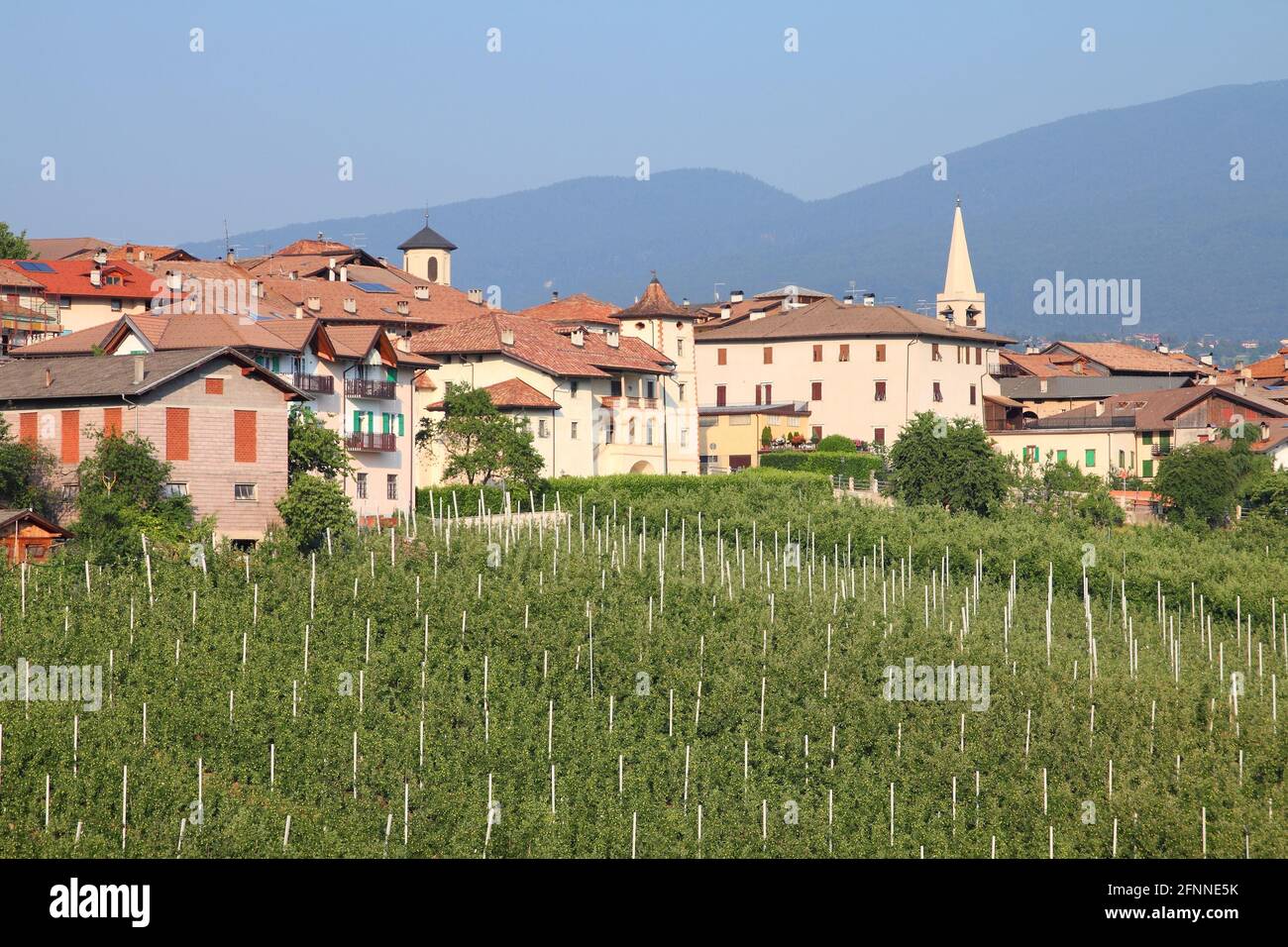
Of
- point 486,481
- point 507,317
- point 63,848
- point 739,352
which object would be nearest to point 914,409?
point 739,352

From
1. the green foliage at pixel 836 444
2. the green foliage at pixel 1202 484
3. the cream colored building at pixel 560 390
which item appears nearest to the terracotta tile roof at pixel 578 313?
the cream colored building at pixel 560 390

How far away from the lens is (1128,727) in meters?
40.9

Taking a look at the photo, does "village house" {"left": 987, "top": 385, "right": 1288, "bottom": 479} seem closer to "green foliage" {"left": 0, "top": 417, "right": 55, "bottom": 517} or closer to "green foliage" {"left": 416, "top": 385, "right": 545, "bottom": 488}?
"green foliage" {"left": 416, "top": 385, "right": 545, "bottom": 488}

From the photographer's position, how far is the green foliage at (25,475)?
154 ft

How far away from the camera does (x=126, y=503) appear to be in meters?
46.9

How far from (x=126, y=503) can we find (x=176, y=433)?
3.37 meters

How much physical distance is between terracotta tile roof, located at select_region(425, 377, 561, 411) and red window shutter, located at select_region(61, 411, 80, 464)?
2131 centimetres

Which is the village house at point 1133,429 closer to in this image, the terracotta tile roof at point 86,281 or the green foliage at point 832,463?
the green foliage at point 832,463

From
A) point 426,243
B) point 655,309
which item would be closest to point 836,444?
point 655,309

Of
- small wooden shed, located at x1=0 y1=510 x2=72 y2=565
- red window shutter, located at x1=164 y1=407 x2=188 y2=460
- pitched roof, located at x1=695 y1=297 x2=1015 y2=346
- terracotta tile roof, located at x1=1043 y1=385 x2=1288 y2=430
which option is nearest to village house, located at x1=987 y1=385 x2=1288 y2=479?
terracotta tile roof, located at x1=1043 y1=385 x2=1288 y2=430

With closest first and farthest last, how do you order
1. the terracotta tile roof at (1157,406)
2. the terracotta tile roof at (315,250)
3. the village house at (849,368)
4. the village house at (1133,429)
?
the village house at (1133,429)
the terracotta tile roof at (1157,406)
the village house at (849,368)
the terracotta tile roof at (315,250)

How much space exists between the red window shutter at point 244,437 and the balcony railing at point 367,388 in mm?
9386

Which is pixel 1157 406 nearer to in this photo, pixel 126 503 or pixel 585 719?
pixel 126 503

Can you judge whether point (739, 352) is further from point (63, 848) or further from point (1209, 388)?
point (63, 848)
